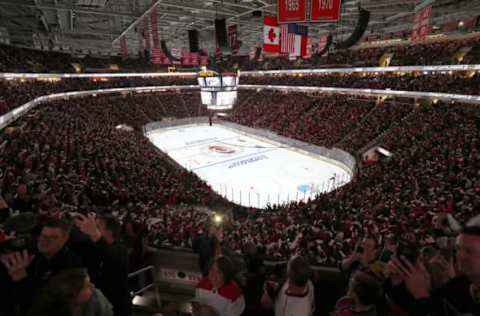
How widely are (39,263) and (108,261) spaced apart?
55cm

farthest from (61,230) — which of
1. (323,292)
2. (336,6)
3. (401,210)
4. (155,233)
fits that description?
(336,6)

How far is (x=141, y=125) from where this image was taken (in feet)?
116

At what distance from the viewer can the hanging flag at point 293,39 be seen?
1522cm

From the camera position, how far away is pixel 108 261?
2604 mm

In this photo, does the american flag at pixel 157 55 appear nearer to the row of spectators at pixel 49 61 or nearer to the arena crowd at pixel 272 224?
the arena crowd at pixel 272 224

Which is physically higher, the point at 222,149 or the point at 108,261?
the point at 108,261

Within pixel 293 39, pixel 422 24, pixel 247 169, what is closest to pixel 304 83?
pixel 247 169

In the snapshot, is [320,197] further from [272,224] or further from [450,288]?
[450,288]

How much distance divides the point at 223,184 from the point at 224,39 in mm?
9551

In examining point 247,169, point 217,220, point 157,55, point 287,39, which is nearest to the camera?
point 217,220

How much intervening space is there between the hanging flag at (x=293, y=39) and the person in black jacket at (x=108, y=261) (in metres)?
14.9

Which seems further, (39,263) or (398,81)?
(398,81)

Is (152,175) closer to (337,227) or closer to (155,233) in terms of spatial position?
(155,233)

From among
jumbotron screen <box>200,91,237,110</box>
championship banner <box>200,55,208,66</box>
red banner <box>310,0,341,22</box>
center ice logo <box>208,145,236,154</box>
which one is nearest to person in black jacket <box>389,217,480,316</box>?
red banner <box>310,0,341,22</box>
